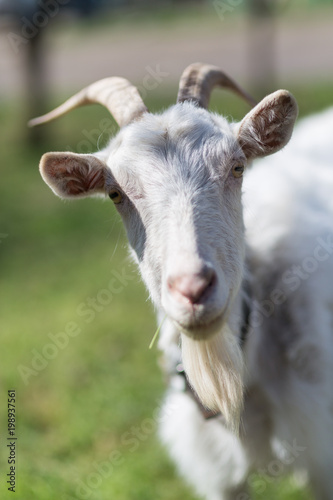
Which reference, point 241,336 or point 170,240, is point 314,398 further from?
point 170,240

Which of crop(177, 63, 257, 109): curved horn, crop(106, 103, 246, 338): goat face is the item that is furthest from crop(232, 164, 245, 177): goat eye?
crop(177, 63, 257, 109): curved horn

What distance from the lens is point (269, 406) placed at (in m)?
2.94

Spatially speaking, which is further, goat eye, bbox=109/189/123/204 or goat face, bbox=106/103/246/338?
goat eye, bbox=109/189/123/204

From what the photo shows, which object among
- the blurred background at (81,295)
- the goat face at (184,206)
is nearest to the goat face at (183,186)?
→ the goat face at (184,206)

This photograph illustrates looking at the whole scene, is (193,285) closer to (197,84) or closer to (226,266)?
(226,266)

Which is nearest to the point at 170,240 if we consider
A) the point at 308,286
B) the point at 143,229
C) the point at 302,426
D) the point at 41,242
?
the point at 143,229

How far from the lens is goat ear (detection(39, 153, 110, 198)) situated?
2.45m

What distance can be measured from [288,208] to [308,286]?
1.41 feet

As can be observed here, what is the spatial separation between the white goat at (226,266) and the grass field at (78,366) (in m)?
0.46

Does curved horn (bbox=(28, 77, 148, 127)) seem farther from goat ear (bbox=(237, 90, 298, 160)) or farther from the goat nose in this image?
the goat nose

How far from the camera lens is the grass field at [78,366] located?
147 inches

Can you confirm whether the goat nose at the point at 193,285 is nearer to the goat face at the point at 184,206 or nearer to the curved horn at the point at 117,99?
the goat face at the point at 184,206

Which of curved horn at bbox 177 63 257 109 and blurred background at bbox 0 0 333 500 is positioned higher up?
curved horn at bbox 177 63 257 109

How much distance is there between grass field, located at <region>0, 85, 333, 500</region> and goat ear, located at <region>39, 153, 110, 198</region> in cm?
25
